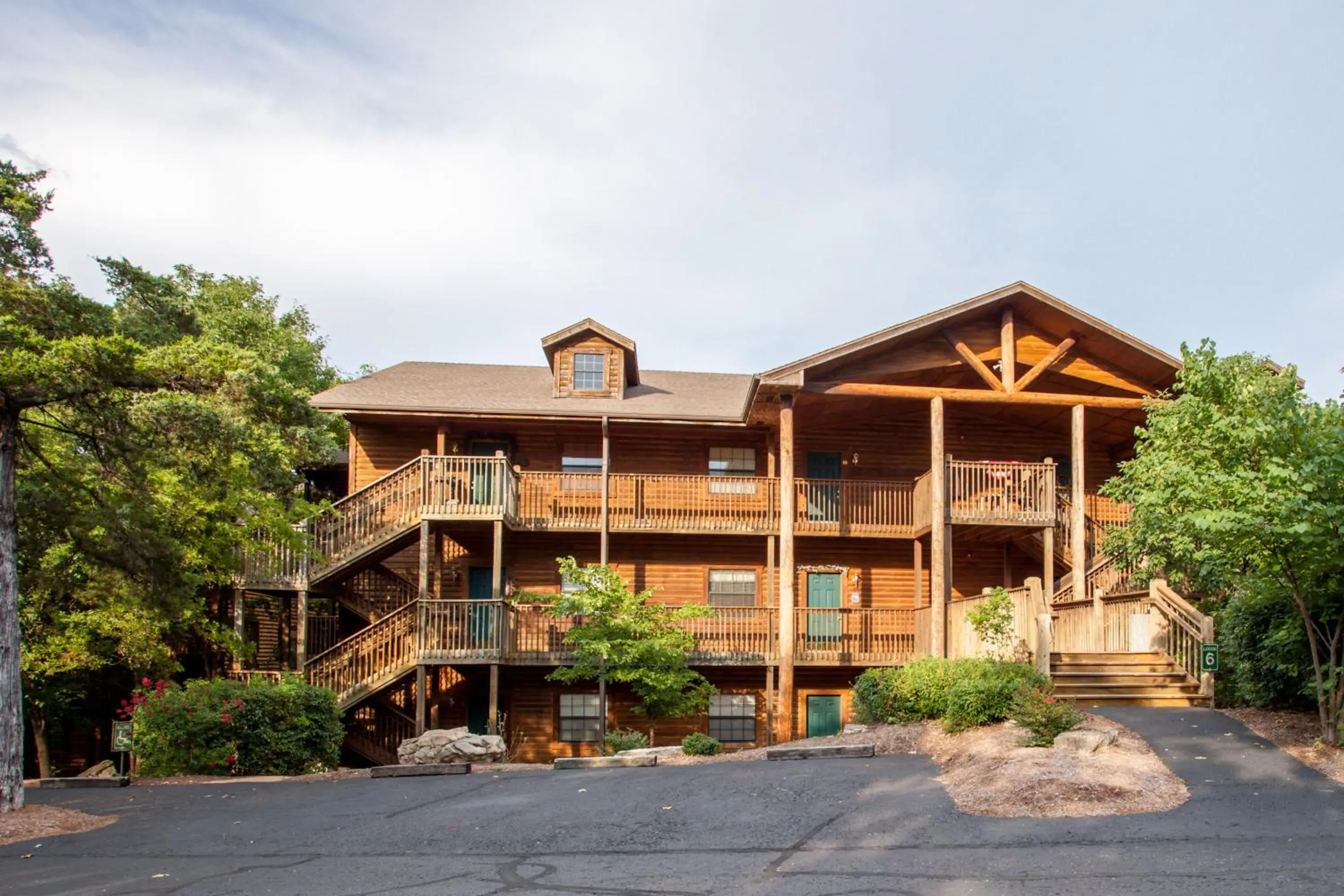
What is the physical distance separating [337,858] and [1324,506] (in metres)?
10.2

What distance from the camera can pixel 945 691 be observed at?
15.8 metres

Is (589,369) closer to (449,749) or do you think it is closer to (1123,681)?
(449,749)

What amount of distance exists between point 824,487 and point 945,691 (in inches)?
301

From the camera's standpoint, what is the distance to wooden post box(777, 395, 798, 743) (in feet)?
65.9

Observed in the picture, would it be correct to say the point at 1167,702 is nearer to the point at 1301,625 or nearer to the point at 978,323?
the point at 1301,625

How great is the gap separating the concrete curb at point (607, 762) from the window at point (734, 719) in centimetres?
685

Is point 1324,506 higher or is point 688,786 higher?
point 1324,506

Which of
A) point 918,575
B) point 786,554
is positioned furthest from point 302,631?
point 918,575

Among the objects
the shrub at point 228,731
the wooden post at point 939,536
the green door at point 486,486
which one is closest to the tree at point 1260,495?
the wooden post at point 939,536

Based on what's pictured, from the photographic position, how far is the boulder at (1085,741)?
39.3 feet

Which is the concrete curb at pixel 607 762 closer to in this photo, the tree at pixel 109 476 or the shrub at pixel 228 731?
the shrub at pixel 228 731

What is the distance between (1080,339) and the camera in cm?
2125

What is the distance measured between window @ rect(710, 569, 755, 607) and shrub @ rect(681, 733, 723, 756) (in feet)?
24.6

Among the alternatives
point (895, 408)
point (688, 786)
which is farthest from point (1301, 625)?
point (895, 408)
